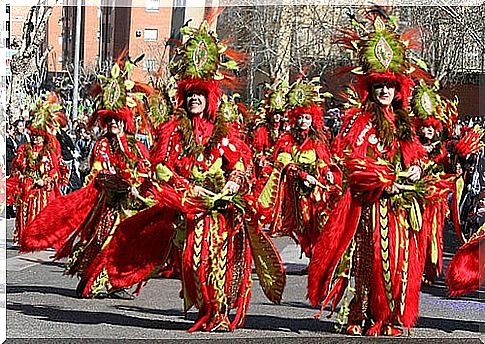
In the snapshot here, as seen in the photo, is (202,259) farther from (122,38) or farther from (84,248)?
(122,38)

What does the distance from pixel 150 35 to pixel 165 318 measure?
1893cm

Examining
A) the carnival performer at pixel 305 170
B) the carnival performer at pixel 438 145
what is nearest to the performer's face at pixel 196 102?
the carnival performer at pixel 438 145

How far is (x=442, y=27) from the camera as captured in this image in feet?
66.3

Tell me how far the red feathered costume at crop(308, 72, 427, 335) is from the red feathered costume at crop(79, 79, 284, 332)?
0.47 metres

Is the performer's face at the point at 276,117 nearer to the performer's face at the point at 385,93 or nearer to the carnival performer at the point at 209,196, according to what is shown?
the carnival performer at the point at 209,196

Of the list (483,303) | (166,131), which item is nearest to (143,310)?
(166,131)

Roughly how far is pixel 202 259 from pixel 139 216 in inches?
36.3

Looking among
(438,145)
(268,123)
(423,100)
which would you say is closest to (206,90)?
(423,100)

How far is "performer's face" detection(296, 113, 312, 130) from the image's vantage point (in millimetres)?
10742

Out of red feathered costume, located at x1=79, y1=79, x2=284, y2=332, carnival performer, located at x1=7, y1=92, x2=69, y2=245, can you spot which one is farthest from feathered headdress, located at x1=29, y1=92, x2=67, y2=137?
red feathered costume, located at x1=79, y1=79, x2=284, y2=332

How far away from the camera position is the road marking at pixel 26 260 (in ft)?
37.7

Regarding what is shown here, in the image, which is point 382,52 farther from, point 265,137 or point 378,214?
point 265,137

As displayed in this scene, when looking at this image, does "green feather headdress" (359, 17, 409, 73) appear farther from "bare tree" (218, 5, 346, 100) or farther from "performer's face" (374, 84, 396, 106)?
"bare tree" (218, 5, 346, 100)

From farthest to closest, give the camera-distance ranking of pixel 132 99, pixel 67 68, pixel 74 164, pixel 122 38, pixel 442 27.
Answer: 1. pixel 67 68
2. pixel 122 38
3. pixel 442 27
4. pixel 74 164
5. pixel 132 99
